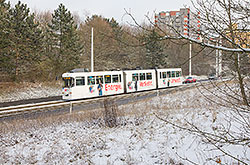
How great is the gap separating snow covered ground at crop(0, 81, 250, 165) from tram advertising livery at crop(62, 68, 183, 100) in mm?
7921

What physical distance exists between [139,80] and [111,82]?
3905 mm

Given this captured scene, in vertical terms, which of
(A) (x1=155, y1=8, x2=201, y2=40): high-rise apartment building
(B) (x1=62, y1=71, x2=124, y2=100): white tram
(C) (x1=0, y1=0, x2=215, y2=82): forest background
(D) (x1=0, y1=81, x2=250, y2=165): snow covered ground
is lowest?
(D) (x1=0, y1=81, x2=250, y2=165): snow covered ground

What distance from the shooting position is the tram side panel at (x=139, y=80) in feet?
70.6

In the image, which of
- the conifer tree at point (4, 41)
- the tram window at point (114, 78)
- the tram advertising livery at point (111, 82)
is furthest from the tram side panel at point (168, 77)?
the conifer tree at point (4, 41)

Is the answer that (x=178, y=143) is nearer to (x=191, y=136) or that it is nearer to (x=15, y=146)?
(x=191, y=136)

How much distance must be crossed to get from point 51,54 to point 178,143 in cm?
2786

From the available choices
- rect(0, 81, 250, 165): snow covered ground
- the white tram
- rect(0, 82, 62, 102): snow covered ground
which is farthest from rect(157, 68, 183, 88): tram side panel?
rect(0, 81, 250, 165): snow covered ground

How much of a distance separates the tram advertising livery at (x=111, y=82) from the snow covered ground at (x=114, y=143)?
792 cm

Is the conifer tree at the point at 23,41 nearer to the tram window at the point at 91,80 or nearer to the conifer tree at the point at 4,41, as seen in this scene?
the conifer tree at the point at 4,41

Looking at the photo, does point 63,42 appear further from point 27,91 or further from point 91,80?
point 91,80

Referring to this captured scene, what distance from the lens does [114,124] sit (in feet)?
29.8

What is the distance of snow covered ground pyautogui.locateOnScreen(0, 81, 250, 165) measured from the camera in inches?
214

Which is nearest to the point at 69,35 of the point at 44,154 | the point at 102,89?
the point at 102,89

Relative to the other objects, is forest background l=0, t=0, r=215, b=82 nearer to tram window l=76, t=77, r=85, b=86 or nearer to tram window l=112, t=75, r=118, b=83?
tram window l=76, t=77, r=85, b=86
